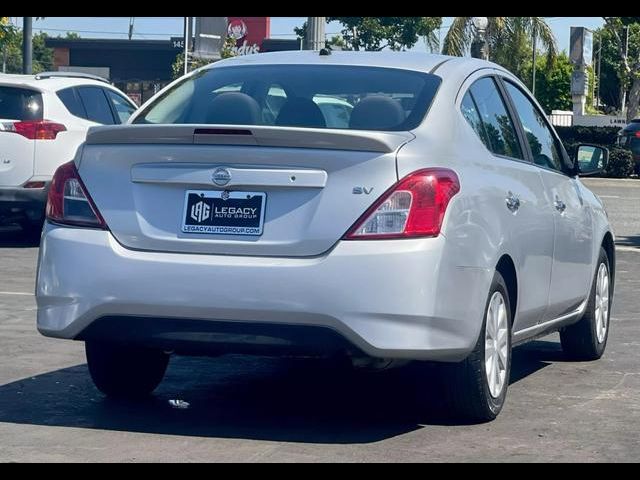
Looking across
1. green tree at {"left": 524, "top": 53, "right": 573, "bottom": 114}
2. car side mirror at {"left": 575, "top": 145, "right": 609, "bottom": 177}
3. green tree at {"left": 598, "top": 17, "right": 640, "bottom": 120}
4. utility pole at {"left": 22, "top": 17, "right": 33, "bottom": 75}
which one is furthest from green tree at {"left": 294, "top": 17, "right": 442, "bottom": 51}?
car side mirror at {"left": 575, "top": 145, "right": 609, "bottom": 177}

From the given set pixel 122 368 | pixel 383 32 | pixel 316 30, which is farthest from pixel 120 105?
pixel 383 32

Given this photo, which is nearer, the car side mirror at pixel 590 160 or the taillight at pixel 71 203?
the taillight at pixel 71 203

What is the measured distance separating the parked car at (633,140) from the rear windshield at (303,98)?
90.9 ft

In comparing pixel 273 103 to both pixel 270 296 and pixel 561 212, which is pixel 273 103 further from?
pixel 561 212

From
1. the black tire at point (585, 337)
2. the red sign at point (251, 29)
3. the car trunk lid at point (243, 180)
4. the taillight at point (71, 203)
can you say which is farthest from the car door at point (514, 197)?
the red sign at point (251, 29)

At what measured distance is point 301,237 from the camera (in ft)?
18.8

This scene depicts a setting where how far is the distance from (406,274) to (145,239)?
1.10 meters

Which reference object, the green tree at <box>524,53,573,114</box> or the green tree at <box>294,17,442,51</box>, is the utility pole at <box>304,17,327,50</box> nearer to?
the green tree at <box>294,17,442,51</box>

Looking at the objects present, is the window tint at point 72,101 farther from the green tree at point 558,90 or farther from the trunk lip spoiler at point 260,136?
the green tree at point 558,90

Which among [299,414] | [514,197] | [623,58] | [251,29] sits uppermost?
[251,29]

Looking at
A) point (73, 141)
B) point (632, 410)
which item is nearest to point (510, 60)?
point (73, 141)

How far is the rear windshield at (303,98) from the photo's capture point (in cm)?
630

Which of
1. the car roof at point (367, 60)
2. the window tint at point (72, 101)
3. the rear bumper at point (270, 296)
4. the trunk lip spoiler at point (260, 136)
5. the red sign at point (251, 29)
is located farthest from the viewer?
the red sign at point (251, 29)

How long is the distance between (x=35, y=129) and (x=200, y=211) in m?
8.91
